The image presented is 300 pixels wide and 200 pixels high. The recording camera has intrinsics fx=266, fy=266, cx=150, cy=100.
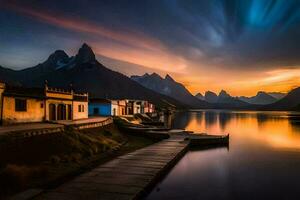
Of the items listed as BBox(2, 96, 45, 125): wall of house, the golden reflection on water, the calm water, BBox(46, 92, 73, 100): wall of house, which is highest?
BBox(46, 92, 73, 100): wall of house

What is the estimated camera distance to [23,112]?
35719mm

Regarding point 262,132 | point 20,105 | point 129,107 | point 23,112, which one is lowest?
point 262,132

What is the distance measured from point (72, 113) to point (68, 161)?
83.8ft

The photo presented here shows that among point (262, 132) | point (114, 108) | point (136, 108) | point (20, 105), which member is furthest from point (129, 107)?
point (20, 105)

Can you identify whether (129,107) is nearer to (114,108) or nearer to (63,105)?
(114,108)

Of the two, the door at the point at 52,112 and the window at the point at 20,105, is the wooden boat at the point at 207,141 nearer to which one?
the door at the point at 52,112

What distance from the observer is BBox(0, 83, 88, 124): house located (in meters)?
33.2

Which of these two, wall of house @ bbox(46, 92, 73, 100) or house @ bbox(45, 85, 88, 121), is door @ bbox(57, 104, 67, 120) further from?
wall of house @ bbox(46, 92, 73, 100)

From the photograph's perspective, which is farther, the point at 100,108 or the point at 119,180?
the point at 100,108

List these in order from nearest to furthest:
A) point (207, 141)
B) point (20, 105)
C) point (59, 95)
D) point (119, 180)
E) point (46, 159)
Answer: point (119, 180), point (46, 159), point (20, 105), point (59, 95), point (207, 141)

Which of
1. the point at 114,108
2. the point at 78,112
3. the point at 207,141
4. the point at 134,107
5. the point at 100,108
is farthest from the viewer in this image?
the point at 134,107

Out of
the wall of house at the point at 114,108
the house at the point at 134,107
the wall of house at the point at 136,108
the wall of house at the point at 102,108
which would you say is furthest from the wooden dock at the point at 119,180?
the wall of house at the point at 136,108

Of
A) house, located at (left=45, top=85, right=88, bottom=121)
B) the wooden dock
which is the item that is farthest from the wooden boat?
house, located at (left=45, top=85, right=88, bottom=121)

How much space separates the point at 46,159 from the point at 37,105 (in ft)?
55.3
